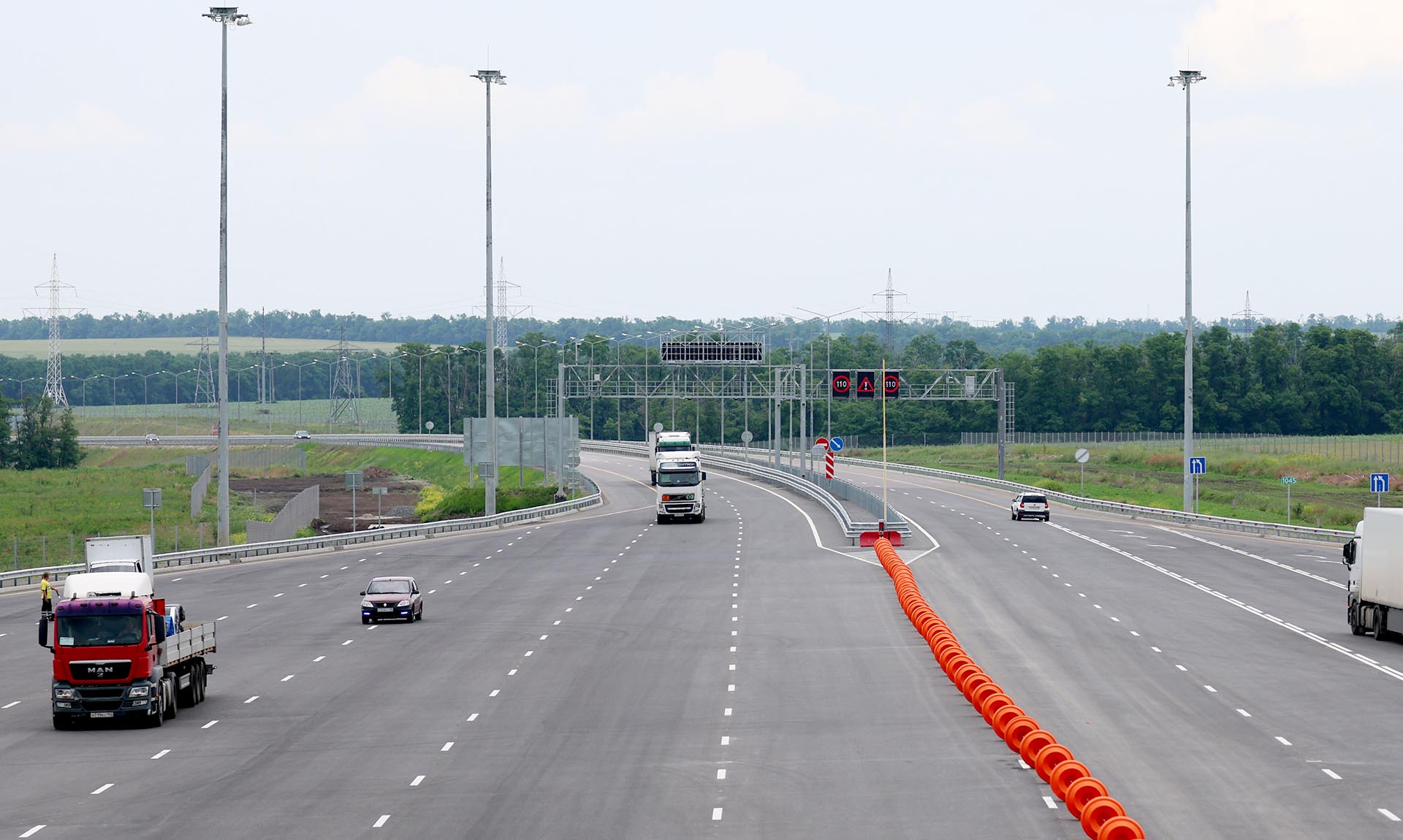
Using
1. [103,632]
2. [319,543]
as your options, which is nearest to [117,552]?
[103,632]

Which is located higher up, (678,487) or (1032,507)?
(678,487)

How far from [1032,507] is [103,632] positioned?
190 ft

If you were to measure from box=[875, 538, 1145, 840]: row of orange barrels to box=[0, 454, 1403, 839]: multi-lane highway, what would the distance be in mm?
396

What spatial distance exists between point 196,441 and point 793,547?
137792 mm

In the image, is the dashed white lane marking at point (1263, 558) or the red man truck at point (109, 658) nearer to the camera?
the red man truck at point (109, 658)

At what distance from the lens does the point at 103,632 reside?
28.4 meters

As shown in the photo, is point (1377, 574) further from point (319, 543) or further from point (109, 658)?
point (319, 543)

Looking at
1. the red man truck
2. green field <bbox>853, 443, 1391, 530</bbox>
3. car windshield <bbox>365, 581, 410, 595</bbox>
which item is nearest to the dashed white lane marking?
green field <bbox>853, 443, 1391, 530</bbox>

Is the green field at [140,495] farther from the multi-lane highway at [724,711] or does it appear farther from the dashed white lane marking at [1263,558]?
the dashed white lane marking at [1263,558]

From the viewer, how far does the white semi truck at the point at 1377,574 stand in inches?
1516

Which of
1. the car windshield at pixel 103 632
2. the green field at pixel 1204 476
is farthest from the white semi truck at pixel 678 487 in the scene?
the car windshield at pixel 103 632

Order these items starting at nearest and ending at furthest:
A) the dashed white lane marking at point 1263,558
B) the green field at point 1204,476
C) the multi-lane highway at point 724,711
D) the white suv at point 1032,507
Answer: the multi-lane highway at point 724,711 → the dashed white lane marking at point 1263,558 → the white suv at point 1032,507 → the green field at point 1204,476

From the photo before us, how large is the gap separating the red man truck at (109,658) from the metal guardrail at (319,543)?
17.8 meters

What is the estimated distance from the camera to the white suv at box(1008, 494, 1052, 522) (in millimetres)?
79688
